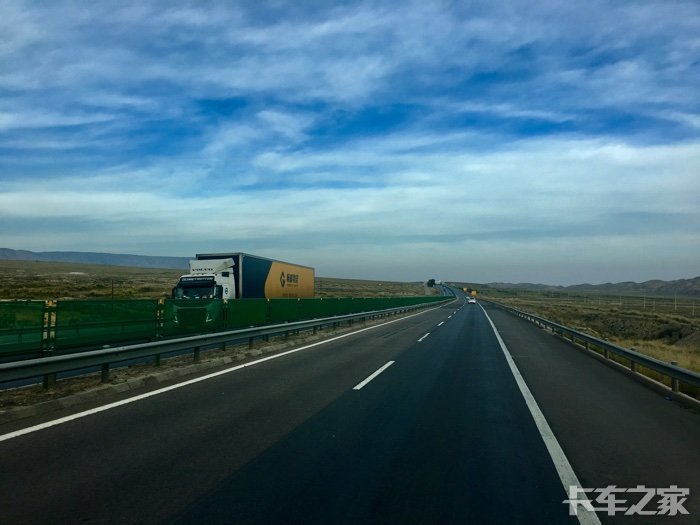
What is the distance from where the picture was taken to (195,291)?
82.7 feet

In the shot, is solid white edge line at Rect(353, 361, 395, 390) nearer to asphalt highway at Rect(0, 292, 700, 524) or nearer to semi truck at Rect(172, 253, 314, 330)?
asphalt highway at Rect(0, 292, 700, 524)

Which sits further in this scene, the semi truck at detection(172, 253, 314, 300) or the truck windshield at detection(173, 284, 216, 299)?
the semi truck at detection(172, 253, 314, 300)

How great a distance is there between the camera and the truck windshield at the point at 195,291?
25.1m

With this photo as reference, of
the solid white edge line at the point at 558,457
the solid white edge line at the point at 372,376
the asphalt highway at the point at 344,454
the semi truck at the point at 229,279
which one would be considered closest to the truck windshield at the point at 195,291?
the semi truck at the point at 229,279

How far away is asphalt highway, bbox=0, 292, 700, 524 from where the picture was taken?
15.1ft

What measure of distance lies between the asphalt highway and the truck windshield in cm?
1459

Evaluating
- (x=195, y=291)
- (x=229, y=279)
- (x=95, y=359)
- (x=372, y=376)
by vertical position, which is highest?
(x=229, y=279)

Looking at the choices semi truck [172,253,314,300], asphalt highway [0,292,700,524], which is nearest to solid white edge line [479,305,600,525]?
asphalt highway [0,292,700,524]

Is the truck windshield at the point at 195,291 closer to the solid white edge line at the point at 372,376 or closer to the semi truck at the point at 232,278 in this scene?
the semi truck at the point at 232,278

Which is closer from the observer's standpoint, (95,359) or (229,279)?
(95,359)

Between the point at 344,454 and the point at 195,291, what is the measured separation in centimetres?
2037

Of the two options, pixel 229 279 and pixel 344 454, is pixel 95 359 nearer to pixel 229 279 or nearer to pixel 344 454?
pixel 344 454

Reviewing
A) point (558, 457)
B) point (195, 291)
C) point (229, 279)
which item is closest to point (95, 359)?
point (558, 457)

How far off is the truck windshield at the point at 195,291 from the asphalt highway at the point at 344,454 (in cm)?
1459
